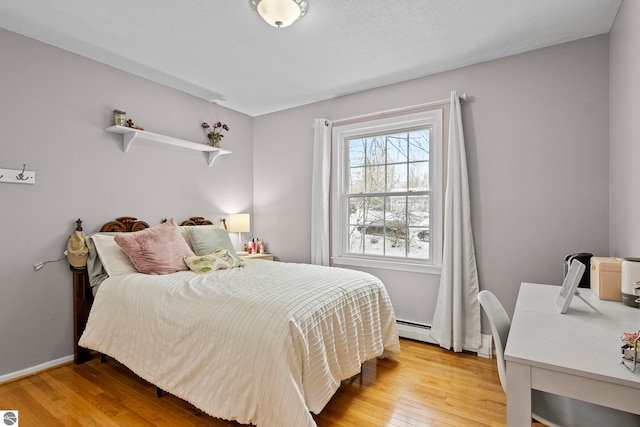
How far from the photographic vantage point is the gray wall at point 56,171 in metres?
2.39

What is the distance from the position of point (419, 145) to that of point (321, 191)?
1.17m

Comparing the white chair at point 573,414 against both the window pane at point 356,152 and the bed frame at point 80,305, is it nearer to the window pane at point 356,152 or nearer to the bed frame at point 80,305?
the window pane at point 356,152

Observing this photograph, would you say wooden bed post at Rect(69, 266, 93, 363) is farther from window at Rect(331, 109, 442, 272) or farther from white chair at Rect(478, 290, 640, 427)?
white chair at Rect(478, 290, 640, 427)

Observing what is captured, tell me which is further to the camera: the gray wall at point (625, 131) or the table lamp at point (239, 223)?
the table lamp at point (239, 223)

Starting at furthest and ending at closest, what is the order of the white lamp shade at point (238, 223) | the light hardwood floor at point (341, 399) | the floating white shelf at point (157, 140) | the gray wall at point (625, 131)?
the white lamp shade at point (238, 223)
the floating white shelf at point (157, 140)
the light hardwood floor at point (341, 399)
the gray wall at point (625, 131)

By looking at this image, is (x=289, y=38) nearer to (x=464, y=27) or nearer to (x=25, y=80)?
(x=464, y=27)

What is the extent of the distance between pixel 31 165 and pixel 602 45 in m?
4.47

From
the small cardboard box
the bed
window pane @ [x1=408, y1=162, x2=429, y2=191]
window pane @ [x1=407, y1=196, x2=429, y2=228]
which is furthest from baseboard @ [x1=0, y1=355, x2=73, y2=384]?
the small cardboard box

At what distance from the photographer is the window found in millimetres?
3176

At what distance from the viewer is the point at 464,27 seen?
2.34 meters

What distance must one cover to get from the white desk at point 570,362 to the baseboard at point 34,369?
3.23 metres

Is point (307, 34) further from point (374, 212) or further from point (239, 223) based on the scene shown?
point (239, 223)

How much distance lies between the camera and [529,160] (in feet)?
8.74

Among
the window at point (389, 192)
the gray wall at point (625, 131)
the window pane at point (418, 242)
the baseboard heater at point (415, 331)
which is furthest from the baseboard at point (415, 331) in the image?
the gray wall at point (625, 131)
